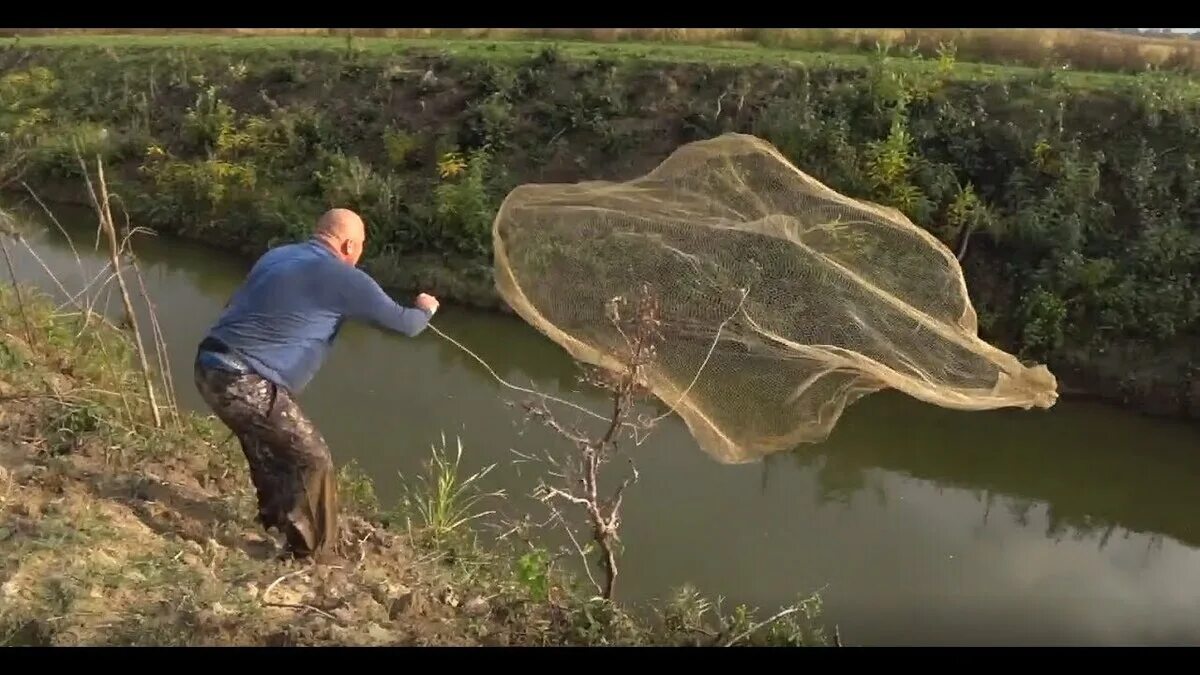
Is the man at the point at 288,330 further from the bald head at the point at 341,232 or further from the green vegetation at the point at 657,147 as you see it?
the green vegetation at the point at 657,147

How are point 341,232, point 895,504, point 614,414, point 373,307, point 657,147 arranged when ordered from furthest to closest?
1. point 657,147
2. point 895,504
3. point 614,414
4. point 341,232
5. point 373,307

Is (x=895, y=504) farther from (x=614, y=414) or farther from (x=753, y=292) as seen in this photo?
(x=614, y=414)

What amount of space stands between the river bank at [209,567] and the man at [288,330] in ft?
1.62

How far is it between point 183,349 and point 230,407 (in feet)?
14.3

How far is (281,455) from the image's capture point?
10.8ft

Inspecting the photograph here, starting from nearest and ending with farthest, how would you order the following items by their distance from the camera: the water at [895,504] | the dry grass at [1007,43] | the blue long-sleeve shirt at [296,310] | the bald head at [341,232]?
the blue long-sleeve shirt at [296,310] → the bald head at [341,232] → the water at [895,504] → the dry grass at [1007,43]

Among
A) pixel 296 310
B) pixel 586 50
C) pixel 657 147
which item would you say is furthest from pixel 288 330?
pixel 586 50

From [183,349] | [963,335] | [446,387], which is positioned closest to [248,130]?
[183,349]

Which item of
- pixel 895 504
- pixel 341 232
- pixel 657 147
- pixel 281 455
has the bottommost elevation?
pixel 895 504

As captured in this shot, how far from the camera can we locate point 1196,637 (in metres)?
4.69

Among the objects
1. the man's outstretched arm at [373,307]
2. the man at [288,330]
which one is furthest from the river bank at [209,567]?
the man's outstretched arm at [373,307]

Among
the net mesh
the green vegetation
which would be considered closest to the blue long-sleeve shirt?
the net mesh

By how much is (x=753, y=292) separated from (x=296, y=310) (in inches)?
80.8

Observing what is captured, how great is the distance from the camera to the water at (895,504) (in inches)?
186
